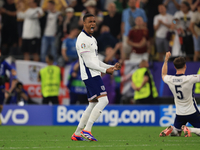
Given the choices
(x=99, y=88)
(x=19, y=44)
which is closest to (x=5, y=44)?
(x=19, y=44)

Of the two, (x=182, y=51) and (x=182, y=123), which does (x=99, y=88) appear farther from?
(x=182, y=51)

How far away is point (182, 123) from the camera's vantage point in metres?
8.22

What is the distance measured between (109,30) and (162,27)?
2041mm

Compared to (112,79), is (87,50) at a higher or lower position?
higher

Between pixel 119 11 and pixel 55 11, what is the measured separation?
2588mm

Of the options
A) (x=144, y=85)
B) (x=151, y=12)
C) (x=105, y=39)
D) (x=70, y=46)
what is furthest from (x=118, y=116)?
(x=151, y=12)

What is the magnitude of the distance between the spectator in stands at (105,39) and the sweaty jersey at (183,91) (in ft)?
21.9

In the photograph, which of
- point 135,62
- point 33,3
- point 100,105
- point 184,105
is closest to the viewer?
point 100,105

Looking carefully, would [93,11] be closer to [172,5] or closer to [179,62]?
[172,5]

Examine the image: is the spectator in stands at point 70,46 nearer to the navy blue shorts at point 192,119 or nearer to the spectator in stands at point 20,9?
the spectator in stands at point 20,9

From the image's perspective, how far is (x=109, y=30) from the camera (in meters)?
14.8

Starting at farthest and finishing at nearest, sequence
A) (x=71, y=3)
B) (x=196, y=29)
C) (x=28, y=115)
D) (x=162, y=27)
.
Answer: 1. (x=71, y=3)
2. (x=162, y=27)
3. (x=196, y=29)
4. (x=28, y=115)

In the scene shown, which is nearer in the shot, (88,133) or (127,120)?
(88,133)

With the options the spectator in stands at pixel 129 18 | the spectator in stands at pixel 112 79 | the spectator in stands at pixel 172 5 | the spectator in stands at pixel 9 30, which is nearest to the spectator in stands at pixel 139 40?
the spectator in stands at pixel 129 18
